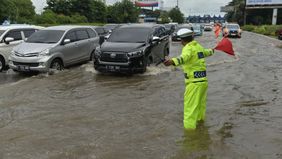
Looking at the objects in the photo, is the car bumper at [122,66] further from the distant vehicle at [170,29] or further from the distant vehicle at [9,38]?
the distant vehicle at [170,29]

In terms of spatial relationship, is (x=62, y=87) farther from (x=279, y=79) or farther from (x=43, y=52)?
(x=279, y=79)

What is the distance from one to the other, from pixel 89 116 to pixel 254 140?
3300 millimetres

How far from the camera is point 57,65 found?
13.0 metres

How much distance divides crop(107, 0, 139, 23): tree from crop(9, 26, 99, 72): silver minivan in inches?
2067

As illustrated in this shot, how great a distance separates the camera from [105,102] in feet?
29.3

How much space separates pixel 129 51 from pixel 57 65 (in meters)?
2.76

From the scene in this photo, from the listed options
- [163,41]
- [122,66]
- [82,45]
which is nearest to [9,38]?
[82,45]

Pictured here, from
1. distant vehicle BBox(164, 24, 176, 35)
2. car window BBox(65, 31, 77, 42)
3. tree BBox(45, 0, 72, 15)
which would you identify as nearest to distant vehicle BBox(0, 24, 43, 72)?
car window BBox(65, 31, 77, 42)

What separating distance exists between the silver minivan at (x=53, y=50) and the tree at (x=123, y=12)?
52496 millimetres

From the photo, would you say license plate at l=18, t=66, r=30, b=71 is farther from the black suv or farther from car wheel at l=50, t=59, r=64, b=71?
the black suv

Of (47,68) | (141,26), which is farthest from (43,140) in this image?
(141,26)

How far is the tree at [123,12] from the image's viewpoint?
2630 inches

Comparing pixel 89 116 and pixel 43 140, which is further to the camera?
pixel 89 116

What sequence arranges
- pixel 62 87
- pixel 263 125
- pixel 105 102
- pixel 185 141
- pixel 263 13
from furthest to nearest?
pixel 263 13 → pixel 62 87 → pixel 105 102 → pixel 263 125 → pixel 185 141
